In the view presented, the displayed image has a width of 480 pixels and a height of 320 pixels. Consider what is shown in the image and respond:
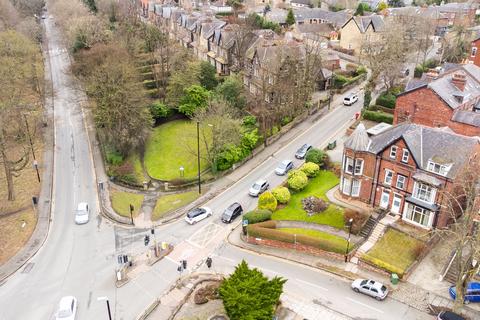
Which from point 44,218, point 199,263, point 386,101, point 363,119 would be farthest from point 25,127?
point 386,101

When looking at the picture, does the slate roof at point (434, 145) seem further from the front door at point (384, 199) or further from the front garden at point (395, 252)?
the front garden at point (395, 252)

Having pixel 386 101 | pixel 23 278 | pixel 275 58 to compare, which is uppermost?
pixel 275 58

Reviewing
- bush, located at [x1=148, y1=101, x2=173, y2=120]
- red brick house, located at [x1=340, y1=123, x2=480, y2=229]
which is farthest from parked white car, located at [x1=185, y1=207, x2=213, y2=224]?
bush, located at [x1=148, y1=101, x2=173, y2=120]

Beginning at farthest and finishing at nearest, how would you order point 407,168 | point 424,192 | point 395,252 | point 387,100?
1. point 387,100
2. point 407,168
3. point 424,192
4. point 395,252

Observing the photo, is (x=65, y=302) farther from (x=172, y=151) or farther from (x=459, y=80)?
(x=459, y=80)

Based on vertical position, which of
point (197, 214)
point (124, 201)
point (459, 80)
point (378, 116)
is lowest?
point (124, 201)

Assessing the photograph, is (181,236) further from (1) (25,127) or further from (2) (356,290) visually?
(1) (25,127)

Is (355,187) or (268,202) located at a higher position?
(355,187)

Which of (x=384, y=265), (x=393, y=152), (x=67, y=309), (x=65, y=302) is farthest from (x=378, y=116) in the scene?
(x=67, y=309)

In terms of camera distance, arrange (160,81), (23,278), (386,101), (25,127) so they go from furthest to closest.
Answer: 1. (160,81)
2. (386,101)
3. (25,127)
4. (23,278)
